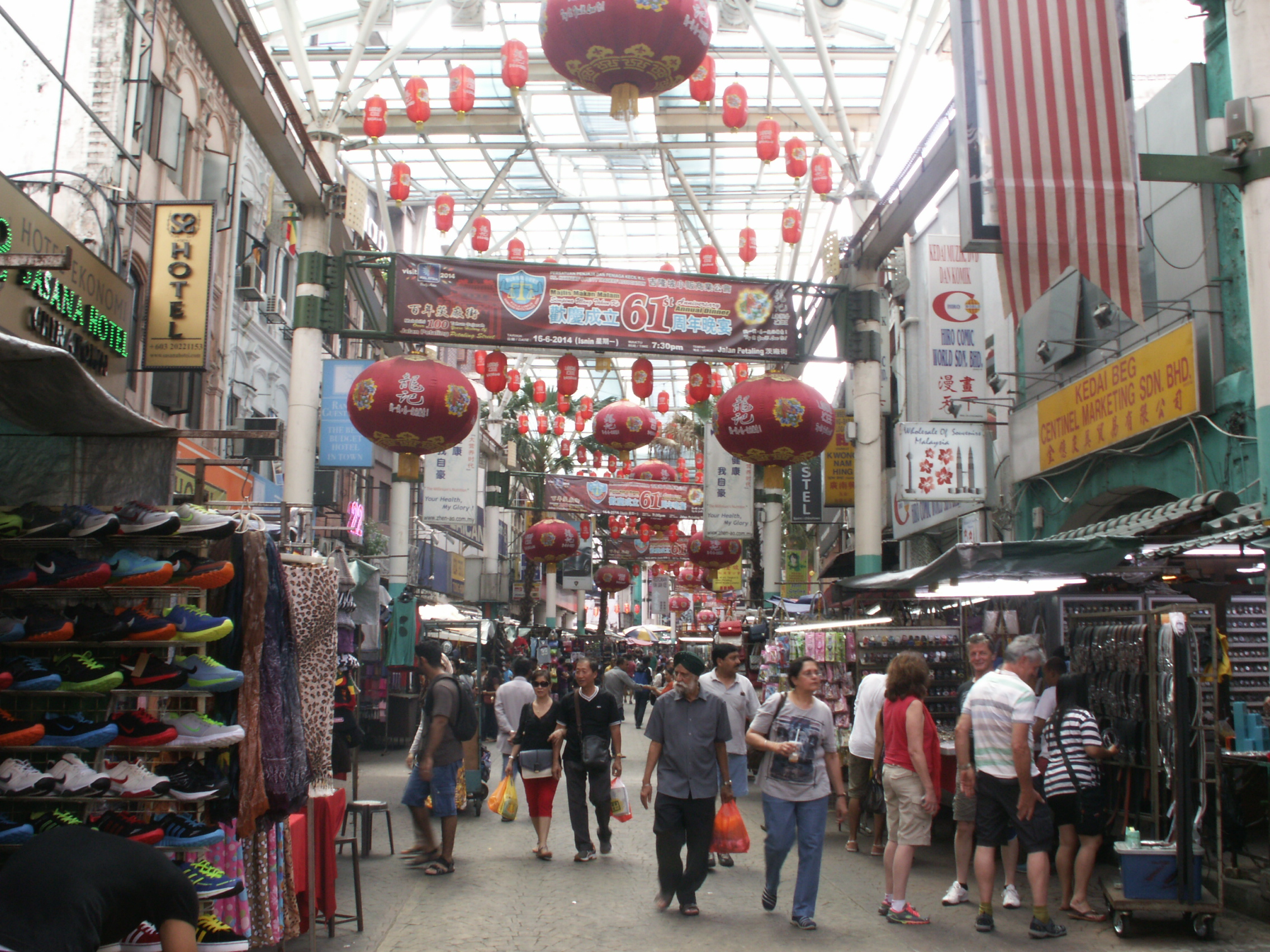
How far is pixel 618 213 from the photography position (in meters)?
26.5

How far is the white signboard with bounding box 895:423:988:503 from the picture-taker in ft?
49.5

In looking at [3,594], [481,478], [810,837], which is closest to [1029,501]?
[810,837]

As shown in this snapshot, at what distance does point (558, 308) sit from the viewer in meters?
14.4

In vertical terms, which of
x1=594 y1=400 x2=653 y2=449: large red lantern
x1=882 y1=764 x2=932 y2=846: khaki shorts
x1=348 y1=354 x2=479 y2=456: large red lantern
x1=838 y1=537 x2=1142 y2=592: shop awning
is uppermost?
x1=594 y1=400 x2=653 y2=449: large red lantern

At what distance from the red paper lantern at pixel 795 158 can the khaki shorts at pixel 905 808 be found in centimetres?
916

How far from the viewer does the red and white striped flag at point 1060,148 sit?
7207mm

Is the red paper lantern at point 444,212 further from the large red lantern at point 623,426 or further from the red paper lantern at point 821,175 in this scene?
the red paper lantern at point 821,175

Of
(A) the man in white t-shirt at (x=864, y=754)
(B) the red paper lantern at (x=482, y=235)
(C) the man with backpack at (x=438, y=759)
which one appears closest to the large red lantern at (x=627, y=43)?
(C) the man with backpack at (x=438, y=759)

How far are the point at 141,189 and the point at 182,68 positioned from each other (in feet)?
9.49

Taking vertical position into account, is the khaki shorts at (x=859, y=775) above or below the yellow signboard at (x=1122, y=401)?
below

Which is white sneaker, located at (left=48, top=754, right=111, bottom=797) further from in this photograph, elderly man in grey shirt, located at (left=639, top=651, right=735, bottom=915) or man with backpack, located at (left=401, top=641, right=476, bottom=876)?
man with backpack, located at (left=401, top=641, right=476, bottom=876)

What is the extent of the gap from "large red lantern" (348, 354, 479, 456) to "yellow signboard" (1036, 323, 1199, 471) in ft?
23.7

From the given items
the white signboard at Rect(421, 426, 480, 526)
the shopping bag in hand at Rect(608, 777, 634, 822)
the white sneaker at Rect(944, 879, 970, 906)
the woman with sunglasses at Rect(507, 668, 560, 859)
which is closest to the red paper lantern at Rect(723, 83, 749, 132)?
the woman with sunglasses at Rect(507, 668, 560, 859)

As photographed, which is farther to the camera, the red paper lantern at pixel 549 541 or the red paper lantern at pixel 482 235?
the red paper lantern at pixel 549 541
